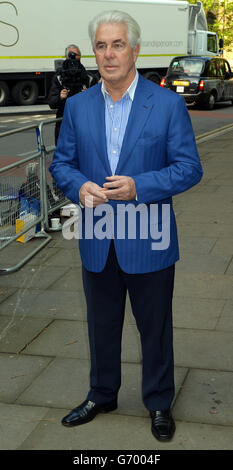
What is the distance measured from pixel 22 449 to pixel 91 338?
2.10 feet

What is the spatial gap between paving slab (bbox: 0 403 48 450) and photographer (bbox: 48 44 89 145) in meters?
4.91

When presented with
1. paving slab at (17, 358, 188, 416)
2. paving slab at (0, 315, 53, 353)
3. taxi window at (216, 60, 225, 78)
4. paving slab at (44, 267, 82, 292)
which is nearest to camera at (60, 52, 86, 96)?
paving slab at (44, 267, 82, 292)

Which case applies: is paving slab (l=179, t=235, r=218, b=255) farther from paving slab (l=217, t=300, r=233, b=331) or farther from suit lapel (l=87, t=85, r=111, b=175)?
suit lapel (l=87, t=85, r=111, b=175)

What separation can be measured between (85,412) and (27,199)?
3.64m

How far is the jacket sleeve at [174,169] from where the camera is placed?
3.09m

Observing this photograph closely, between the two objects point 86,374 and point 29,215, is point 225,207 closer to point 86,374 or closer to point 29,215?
point 29,215

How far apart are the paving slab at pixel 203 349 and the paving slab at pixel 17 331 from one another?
0.97 metres

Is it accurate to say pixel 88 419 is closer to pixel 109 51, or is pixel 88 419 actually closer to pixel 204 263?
pixel 109 51

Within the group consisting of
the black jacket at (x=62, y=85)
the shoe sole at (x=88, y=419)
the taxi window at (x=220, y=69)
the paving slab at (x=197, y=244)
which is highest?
the black jacket at (x=62, y=85)

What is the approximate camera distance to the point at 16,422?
355 cm

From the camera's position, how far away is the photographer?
26.6ft

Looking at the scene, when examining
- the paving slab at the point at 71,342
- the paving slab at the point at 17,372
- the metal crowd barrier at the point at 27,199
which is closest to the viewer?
the paving slab at the point at 17,372

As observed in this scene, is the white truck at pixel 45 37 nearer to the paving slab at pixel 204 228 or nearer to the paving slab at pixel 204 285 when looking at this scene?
the paving slab at pixel 204 228

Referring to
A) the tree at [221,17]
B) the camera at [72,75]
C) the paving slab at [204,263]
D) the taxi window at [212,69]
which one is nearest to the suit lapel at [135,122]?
the paving slab at [204,263]
